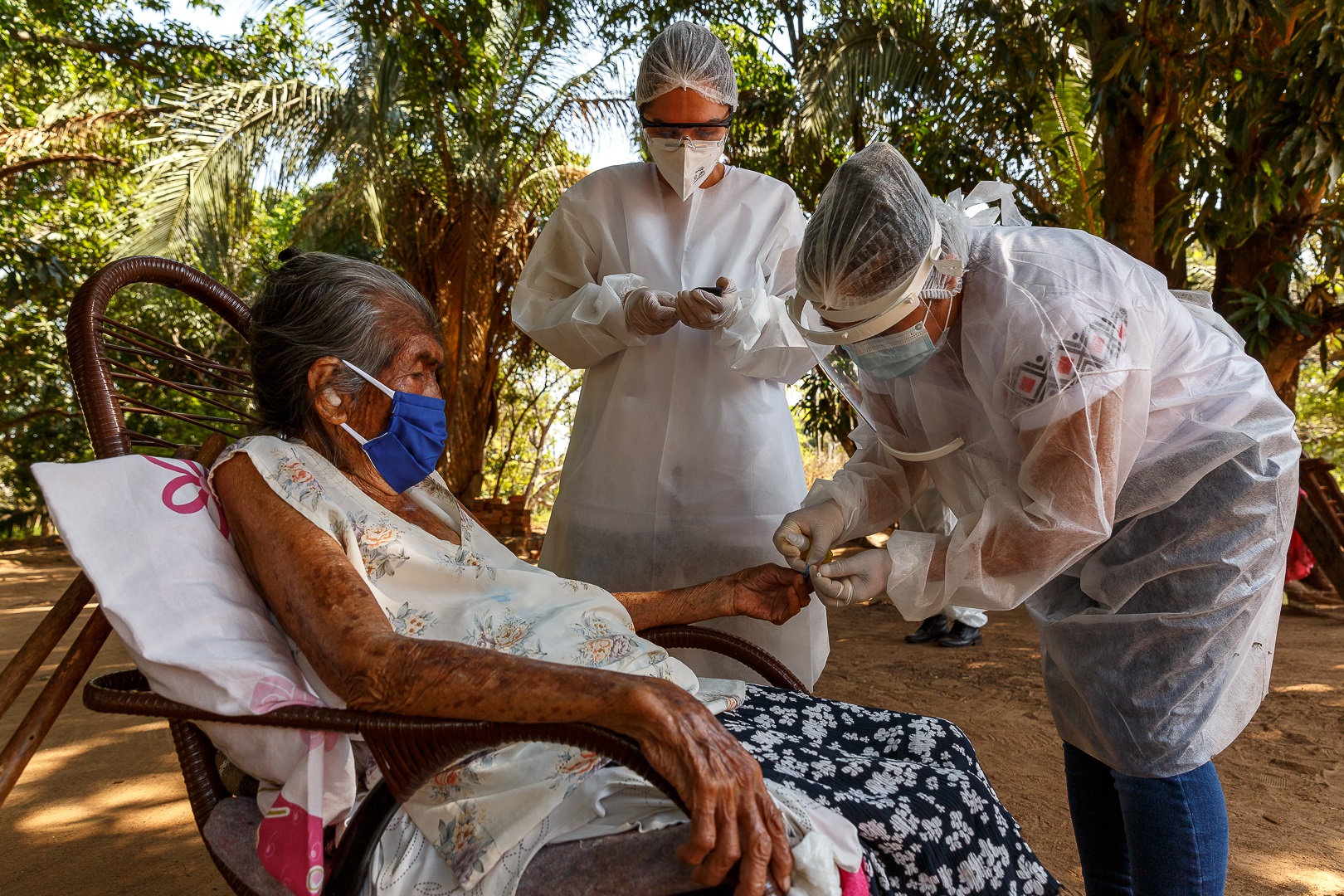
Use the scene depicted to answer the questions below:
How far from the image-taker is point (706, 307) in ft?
6.55

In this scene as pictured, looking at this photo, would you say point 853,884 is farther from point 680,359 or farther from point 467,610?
point 680,359

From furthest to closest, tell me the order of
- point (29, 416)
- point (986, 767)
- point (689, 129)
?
point (29, 416), point (986, 767), point (689, 129)

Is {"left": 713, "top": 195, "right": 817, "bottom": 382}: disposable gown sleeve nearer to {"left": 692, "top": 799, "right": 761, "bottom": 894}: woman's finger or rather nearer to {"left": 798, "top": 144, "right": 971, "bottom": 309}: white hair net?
{"left": 798, "top": 144, "right": 971, "bottom": 309}: white hair net

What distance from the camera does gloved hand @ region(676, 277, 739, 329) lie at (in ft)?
6.54

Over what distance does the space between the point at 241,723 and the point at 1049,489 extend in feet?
4.30

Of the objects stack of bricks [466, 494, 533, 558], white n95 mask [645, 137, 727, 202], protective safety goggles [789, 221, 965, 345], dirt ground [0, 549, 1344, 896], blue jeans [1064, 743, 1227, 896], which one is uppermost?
white n95 mask [645, 137, 727, 202]

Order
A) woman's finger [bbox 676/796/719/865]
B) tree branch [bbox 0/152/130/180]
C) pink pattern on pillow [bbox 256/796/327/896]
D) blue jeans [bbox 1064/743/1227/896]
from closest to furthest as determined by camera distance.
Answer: woman's finger [bbox 676/796/719/865] < pink pattern on pillow [bbox 256/796/327/896] < blue jeans [bbox 1064/743/1227/896] < tree branch [bbox 0/152/130/180]

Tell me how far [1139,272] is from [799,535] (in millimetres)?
812

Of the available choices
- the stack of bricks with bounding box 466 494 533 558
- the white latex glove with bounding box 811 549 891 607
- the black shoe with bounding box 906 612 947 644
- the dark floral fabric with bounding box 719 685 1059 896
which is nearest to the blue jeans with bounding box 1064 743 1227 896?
the dark floral fabric with bounding box 719 685 1059 896

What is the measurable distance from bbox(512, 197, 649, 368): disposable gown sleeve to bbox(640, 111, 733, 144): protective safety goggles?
32 centimetres

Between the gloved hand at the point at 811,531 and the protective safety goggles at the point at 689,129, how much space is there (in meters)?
0.96

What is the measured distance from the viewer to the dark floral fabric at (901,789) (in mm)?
1299

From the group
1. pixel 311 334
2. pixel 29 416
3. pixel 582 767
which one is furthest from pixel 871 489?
pixel 29 416

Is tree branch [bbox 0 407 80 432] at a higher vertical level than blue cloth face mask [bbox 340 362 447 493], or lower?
lower
